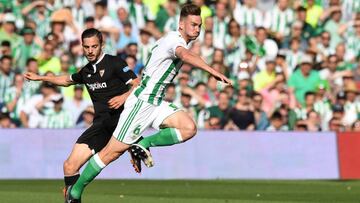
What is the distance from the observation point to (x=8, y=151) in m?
19.3

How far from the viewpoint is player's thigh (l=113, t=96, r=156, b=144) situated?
11328mm

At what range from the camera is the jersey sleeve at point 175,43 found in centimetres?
1111

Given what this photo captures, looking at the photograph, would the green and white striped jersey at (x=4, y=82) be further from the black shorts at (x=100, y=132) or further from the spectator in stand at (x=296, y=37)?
the black shorts at (x=100, y=132)

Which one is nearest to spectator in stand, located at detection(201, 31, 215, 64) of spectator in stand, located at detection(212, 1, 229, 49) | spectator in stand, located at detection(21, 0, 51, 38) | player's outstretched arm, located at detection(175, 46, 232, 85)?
spectator in stand, located at detection(212, 1, 229, 49)

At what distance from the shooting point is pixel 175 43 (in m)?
11.2

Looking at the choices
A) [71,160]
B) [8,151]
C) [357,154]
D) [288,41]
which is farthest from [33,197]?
[288,41]

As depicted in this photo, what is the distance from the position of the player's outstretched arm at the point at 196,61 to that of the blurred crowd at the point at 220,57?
9160 mm

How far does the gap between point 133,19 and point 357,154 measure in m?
5.31

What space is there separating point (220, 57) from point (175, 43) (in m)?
10.1

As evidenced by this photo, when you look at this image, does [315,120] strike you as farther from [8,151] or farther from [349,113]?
[8,151]

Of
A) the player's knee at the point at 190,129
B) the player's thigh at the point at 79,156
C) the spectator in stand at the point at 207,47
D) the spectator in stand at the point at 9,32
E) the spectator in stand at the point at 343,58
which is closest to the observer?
the player's knee at the point at 190,129

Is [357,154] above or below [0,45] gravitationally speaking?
below

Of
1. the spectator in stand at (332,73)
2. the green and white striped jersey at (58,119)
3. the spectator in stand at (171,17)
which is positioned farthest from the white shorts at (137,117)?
the spectator in stand at (332,73)

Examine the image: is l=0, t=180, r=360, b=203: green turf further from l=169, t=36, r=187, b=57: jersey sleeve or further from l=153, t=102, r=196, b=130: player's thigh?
l=169, t=36, r=187, b=57: jersey sleeve
